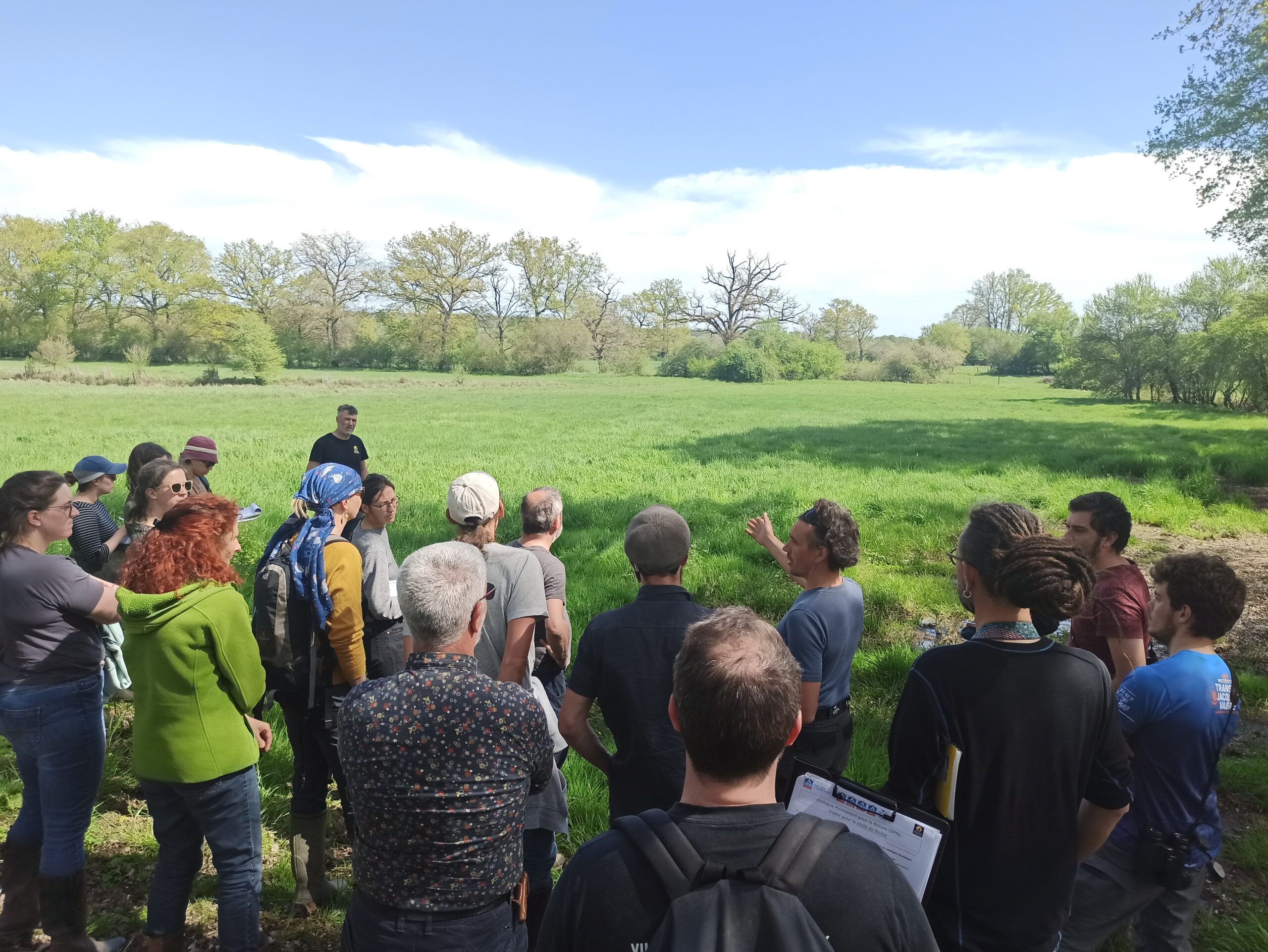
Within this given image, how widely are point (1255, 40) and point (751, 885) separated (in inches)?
991

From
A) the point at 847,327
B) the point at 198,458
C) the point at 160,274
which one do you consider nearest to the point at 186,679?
the point at 198,458

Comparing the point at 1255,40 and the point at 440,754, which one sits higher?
the point at 1255,40

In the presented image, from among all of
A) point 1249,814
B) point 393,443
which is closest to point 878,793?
point 1249,814

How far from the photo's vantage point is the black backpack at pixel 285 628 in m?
3.49

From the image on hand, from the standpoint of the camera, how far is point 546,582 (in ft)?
13.0

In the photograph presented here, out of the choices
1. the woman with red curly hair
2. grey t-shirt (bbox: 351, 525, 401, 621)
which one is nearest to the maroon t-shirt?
grey t-shirt (bbox: 351, 525, 401, 621)

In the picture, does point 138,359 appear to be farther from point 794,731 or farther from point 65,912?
point 794,731

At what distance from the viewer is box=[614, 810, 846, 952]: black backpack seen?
134 centimetres

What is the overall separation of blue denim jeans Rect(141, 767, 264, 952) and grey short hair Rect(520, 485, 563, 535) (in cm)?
168

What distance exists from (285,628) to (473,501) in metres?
1.01

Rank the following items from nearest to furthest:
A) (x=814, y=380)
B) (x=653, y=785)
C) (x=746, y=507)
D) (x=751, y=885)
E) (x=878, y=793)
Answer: (x=751, y=885)
(x=878, y=793)
(x=653, y=785)
(x=746, y=507)
(x=814, y=380)

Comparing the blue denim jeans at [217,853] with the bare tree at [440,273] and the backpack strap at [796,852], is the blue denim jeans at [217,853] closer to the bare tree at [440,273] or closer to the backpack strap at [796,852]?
the backpack strap at [796,852]

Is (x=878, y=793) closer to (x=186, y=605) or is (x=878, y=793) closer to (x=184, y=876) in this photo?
(x=186, y=605)

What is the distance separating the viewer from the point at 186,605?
2.91 m
